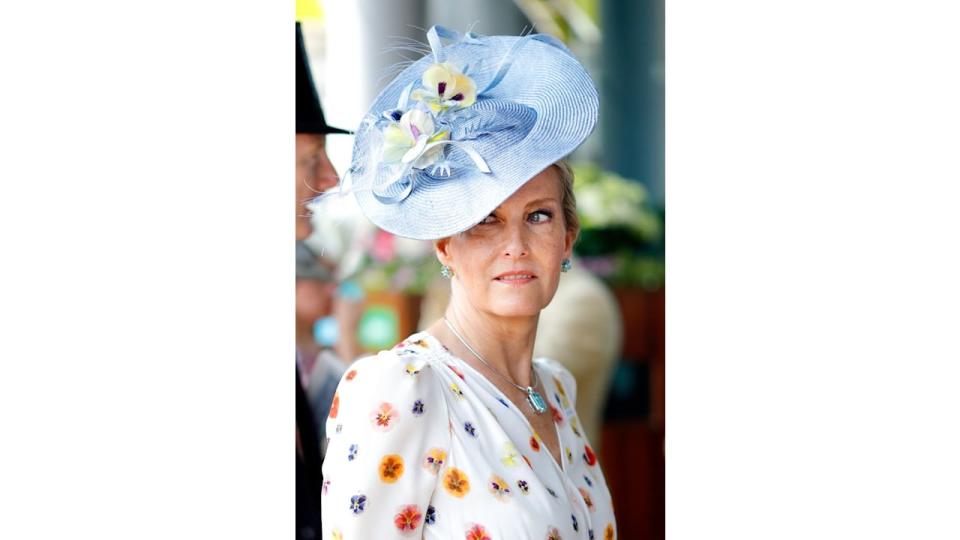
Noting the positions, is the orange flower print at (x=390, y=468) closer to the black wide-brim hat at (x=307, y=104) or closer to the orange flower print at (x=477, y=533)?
the orange flower print at (x=477, y=533)

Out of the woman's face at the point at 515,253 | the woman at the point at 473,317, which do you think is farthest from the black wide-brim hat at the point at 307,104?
the woman's face at the point at 515,253

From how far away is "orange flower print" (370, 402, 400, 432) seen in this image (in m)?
1.50

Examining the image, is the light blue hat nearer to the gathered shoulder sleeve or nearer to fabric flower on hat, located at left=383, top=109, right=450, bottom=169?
fabric flower on hat, located at left=383, top=109, right=450, bottom=169

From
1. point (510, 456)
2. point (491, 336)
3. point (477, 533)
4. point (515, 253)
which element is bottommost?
point (477, 533)

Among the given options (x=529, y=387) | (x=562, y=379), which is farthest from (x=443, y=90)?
(x=562, y=379)

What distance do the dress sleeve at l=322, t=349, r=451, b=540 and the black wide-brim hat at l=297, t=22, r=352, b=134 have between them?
0.76 m

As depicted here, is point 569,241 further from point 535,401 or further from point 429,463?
point 429,463

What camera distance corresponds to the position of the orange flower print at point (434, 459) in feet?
5.06

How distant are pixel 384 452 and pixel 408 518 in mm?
112

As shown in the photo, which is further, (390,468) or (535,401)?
(535,401)

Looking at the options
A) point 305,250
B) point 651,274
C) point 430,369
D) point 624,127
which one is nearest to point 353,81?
point 305,250

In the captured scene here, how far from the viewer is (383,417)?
150 centimetres
